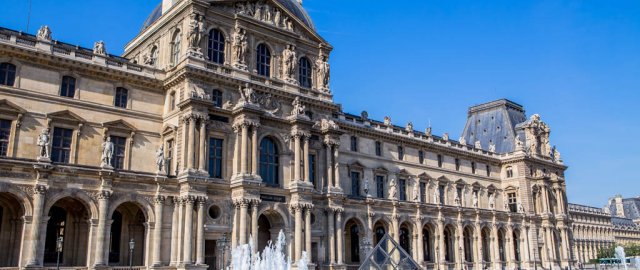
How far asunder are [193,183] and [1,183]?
37.3ft

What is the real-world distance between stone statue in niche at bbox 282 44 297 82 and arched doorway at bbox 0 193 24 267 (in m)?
21.9

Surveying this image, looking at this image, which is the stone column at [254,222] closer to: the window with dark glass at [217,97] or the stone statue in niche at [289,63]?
the window with dark glass at [217,97]

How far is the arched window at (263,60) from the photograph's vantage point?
47625 millimetres

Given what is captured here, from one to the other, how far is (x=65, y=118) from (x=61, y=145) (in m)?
1.78

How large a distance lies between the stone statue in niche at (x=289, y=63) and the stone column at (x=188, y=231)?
1419 centimetres

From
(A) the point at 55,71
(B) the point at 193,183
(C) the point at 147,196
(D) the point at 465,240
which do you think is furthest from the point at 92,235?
(D) the point at 465,240

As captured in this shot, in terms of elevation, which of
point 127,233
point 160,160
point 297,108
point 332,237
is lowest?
point 332,237

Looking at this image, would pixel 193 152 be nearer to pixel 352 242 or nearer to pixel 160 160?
pixel 160 160

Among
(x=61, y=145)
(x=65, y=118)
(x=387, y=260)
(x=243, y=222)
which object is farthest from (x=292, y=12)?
(x=387, y=260)

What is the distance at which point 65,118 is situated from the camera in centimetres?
3897

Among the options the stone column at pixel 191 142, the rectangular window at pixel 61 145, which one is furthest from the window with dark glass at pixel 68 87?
the stone column at pixel 191 142

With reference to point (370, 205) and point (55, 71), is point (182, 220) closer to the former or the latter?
point (55, 71)

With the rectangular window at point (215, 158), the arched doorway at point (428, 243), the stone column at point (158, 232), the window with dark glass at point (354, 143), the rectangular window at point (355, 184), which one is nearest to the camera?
the stone column at point (158, 232)

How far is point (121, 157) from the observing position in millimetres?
41344
